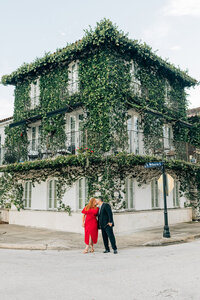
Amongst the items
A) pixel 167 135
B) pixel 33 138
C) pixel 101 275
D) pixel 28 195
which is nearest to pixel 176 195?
pixel 167 135

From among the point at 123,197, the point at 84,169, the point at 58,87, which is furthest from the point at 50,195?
the point at 58,87

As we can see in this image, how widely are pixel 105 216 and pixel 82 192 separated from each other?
5.61 m

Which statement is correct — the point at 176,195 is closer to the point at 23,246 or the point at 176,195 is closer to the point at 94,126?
the point at 94,126

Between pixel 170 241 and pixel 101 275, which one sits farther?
pixel 170 241

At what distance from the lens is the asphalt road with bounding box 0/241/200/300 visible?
15.4 feet

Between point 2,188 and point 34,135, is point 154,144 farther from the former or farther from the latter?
point 2,188

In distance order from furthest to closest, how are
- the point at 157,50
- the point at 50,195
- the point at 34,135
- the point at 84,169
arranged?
the point at 34,135, the point at 157,50, the point at 50,195, the point at 84,169

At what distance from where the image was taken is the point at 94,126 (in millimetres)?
14281

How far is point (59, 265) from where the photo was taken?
693 cm

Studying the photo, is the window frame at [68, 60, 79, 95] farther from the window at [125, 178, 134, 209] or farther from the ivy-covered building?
the window at [125, 178, 134, 209]

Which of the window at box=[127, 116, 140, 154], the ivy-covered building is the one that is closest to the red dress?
the ivy-covered building

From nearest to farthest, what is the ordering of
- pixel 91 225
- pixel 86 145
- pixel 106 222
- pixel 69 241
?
pixel 106 222
pixel 91 225
pixel 69 241
pixel 86 145

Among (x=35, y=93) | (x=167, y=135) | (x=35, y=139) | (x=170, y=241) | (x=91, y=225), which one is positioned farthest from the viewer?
(x=167, y=135)

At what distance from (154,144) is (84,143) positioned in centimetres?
427
